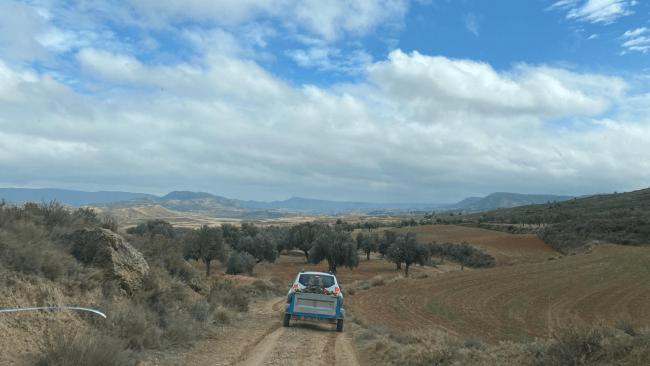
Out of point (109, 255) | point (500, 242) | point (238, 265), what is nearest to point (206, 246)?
point (238, 265)

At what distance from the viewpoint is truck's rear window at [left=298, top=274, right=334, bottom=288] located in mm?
16281

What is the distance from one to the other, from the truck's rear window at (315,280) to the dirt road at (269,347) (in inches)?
57.5

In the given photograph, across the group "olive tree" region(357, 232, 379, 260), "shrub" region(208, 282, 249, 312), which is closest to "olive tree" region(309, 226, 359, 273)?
"olive tree" region(357, 232, 379, 260)

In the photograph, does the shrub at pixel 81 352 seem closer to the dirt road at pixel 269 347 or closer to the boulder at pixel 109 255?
the dirt road at pixel 269 347

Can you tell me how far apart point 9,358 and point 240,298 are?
42.5 ft

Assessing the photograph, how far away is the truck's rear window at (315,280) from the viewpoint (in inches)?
641

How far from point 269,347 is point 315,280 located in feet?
15.6

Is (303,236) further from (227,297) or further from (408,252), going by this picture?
(227,297)

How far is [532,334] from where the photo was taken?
21281 mm

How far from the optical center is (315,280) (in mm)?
Answer: 16453

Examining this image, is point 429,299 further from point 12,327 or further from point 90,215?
point 12,327

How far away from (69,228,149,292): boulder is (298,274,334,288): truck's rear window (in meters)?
5.20

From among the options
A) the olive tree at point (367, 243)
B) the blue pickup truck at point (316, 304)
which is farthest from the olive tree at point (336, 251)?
the blue pickup truck at point (316, 304)

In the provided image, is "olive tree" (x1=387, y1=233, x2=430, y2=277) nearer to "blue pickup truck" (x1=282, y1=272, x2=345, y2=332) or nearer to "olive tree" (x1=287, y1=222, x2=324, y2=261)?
"olive tree" (x1=287, y1=222, x2=324, y2=261)
